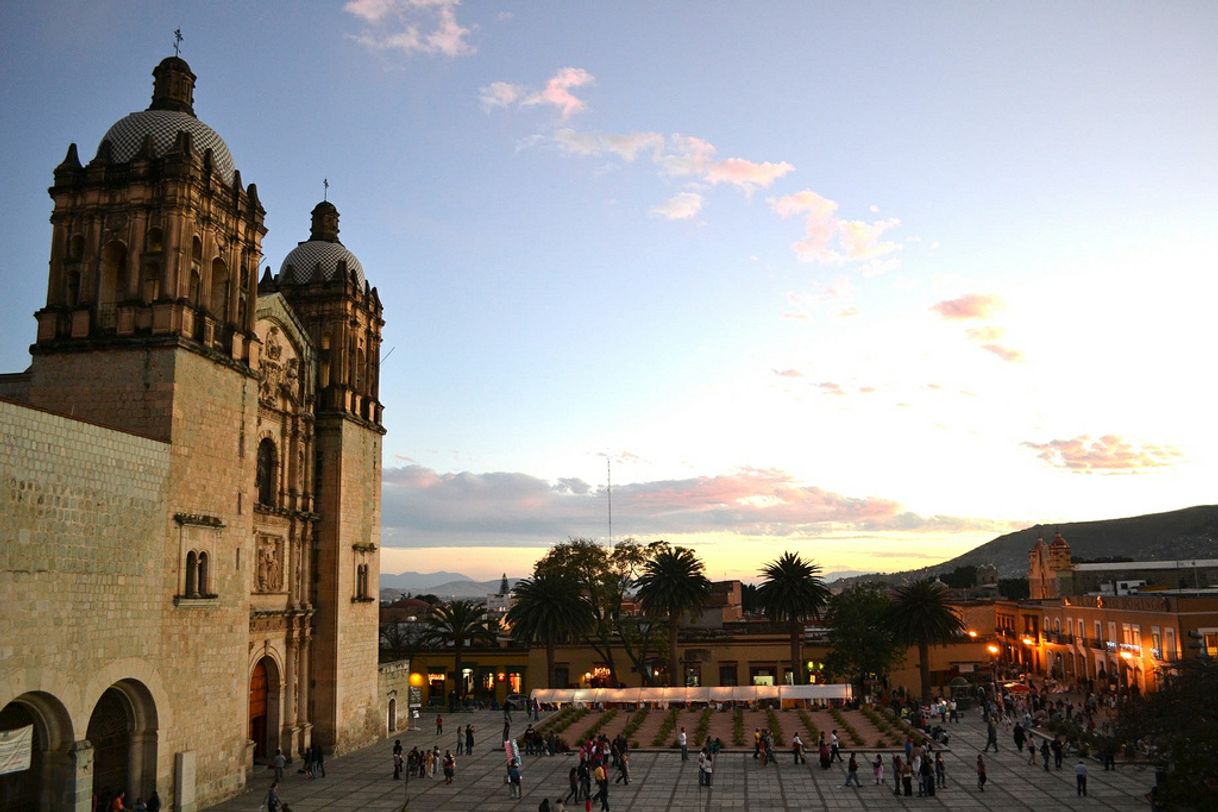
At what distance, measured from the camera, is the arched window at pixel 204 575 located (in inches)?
1238

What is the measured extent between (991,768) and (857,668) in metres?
26.8

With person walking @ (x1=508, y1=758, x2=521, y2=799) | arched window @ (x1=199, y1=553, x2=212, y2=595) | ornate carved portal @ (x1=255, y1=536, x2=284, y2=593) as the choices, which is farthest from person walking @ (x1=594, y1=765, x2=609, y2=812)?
ornate carved portal @ (x1=255, y1=536, x2=284, y2=593)

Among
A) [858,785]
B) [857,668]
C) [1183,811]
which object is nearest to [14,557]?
[858,785]

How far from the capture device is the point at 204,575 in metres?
31.5

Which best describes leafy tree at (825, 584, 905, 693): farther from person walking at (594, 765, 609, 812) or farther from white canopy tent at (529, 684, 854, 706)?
person walking at (594, 765, 609, 812)

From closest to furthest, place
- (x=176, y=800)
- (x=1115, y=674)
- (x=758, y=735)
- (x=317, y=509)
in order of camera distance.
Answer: (x=176, y=800) < (x=758, y=735) < (x=317, y=509) < (x=1115, y=674)

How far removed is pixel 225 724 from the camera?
1278 inches

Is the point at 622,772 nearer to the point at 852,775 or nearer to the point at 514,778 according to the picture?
the point at 514,778

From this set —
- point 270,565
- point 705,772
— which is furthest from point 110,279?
point 705,772

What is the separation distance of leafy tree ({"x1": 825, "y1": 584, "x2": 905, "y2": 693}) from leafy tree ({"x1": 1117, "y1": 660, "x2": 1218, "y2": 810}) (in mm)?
32101

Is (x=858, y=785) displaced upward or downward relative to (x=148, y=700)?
downward

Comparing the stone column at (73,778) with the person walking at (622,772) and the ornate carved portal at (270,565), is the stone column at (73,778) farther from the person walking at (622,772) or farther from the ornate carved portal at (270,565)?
the person walking at (622,772)

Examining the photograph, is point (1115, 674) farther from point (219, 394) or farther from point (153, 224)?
point (153, 224)

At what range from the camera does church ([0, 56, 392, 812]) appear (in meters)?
25.0
